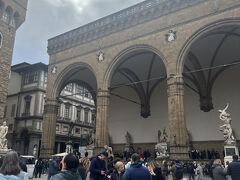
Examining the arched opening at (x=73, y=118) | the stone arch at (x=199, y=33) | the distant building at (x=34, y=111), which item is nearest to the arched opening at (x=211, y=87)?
the stone arch at (x=199, y=33)

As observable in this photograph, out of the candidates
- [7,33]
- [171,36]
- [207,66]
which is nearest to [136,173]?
[171,36]

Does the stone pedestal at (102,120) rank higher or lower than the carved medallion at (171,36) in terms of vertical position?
lower

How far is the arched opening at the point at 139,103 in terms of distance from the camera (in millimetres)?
20958

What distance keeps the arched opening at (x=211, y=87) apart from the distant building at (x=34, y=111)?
11.3 meters

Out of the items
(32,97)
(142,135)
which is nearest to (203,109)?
(142,135)

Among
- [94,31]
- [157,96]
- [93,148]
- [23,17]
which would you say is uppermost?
[23,17]

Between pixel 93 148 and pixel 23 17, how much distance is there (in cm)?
1286

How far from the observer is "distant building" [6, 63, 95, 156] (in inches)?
1136

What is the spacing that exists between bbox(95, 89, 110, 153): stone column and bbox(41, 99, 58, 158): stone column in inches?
170

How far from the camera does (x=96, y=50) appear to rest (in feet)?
60.7

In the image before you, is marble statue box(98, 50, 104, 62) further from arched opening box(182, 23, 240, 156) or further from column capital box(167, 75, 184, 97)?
column capital box(167, 75, 184, 97)

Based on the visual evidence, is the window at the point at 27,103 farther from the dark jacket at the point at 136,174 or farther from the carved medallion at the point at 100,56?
the dark jacket at the point at 136,174

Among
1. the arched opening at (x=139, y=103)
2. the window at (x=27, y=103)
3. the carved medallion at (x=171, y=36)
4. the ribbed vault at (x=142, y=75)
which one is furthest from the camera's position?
the window at (x=27, y=103)

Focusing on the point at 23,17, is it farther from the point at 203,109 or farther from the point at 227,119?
the point at 227,119
